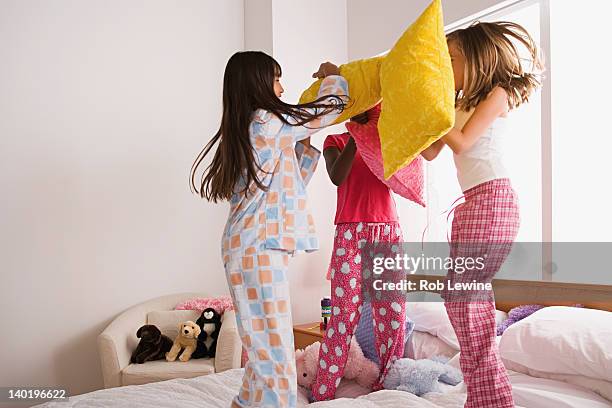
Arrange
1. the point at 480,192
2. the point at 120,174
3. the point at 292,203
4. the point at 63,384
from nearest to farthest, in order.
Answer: the point at 480,192
the point at 292,203
the point at 63,384
the point at 120,174

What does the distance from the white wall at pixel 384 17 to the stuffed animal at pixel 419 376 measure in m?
1.59

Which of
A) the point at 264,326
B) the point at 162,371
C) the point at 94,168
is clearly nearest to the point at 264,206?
the point at 264,326

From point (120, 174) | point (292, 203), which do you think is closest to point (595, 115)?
point (292, 203)

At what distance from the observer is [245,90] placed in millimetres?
1680

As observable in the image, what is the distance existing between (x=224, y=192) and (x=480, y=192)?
746mm

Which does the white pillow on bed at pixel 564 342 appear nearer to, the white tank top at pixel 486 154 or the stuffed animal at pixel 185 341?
the white tank top at pixel 486 154

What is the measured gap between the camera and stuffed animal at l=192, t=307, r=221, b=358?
284cm

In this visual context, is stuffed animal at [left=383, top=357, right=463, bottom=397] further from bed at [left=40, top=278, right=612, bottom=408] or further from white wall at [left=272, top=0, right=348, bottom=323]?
white wall at [left=272, top=0, right=348, bottom=323]

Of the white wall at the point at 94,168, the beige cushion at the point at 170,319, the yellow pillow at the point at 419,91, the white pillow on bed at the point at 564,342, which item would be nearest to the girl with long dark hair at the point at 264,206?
the yellow pillow at the point at 419,91

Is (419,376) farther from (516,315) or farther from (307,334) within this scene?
(307,334)

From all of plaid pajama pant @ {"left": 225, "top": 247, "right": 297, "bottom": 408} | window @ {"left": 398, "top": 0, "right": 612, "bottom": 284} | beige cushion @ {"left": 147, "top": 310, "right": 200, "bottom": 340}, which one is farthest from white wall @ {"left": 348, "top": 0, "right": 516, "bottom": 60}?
beige cushion @ {"left": 147, "top": 310, "right": 200, "bottom": 340}

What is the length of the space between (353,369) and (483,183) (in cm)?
94

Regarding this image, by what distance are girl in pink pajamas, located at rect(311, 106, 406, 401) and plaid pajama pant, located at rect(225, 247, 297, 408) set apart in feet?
1.63

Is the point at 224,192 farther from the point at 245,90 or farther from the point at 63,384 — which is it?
the point at 63,384
